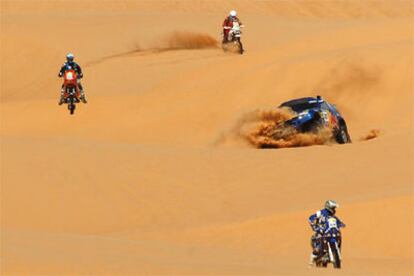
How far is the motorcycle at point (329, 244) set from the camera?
590 inches

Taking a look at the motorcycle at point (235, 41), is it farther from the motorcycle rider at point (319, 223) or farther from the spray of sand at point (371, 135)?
the motorcycle rider at point (319, 223)

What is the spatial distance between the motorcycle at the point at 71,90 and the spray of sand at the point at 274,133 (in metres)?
4.03

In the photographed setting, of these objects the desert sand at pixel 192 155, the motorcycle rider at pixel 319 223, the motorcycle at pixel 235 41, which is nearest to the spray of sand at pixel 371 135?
the desert sand at pixel 192 155

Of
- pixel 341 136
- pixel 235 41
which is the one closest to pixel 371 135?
pixel 341 136

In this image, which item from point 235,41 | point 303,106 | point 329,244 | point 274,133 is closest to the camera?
Answer: point 329,244

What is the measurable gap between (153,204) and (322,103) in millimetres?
4660

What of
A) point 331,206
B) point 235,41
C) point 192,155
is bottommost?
point 331,206

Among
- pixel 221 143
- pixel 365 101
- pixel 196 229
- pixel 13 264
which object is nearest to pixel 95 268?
pixel 13 264

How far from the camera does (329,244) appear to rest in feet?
49.3

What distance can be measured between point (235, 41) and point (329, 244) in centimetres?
1965

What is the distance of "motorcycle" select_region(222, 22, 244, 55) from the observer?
3272 centimetres

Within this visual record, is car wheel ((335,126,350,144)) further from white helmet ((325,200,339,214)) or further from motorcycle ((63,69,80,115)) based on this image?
white helmet ((325,200,339,214))

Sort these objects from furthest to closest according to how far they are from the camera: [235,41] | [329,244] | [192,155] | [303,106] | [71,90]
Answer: [235,41] → [71,90] → [303,106] → [192,155] → [329,244]

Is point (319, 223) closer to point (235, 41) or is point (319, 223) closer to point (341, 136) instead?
point (341, 136)
